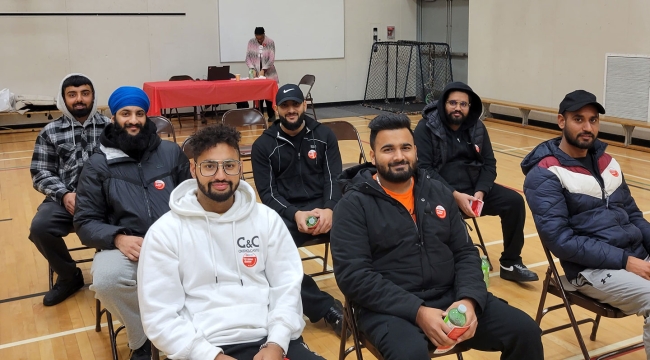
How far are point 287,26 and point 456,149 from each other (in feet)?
30.7

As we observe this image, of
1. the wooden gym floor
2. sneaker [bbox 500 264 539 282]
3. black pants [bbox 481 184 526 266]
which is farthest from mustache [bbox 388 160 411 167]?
sneaker [bbox 500 264 539 282]

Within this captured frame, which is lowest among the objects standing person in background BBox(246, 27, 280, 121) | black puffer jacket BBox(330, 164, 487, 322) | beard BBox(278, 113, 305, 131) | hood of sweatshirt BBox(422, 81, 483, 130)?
black puffer jacket BBox(330, 164, 487, 322)

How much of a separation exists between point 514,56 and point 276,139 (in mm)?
7926

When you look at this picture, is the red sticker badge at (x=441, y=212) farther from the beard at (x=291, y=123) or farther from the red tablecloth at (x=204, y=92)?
the red tablecloth at (x=204, y=92)

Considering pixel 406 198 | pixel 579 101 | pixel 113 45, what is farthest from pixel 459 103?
pixel 113 45

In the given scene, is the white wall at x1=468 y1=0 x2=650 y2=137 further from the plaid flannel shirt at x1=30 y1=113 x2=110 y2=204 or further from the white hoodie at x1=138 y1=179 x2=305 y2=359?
the white hoodie at x1=138 y1=179 x2=305 y2=359

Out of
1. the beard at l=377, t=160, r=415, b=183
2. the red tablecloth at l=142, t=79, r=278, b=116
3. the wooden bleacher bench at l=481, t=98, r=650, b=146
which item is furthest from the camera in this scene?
the red tablecloth at l=142, t=79, r=278, b=116

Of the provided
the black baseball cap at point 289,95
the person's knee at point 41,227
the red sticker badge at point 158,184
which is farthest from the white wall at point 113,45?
the red sticker badge at point 158,184

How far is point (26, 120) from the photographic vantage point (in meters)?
11.3

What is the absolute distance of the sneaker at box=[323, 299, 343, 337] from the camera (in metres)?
3.55

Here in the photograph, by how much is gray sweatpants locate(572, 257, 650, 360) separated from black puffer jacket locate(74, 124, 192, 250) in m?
2.14

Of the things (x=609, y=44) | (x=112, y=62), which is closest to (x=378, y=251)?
(x=609, y=44)

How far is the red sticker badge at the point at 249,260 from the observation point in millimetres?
2426

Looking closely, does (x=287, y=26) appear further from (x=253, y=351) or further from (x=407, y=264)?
(x=253, y=351)
